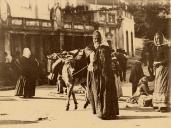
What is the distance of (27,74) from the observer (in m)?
4.62

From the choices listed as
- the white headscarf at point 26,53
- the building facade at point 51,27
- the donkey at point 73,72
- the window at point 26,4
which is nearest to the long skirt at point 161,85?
the building facade at point 51,27

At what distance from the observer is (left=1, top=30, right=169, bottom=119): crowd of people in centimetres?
443

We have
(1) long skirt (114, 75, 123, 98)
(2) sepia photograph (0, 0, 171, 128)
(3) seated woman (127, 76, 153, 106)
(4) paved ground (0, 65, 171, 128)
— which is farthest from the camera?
(3) seated woman (127, 76, 153, 106)

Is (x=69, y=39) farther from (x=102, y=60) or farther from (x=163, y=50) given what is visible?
(x=163, y=50)

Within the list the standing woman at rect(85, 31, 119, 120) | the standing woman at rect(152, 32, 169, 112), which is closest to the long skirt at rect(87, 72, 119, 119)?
the standing woman at rect(85, 31, 119, 120)

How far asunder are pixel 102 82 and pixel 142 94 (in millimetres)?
527

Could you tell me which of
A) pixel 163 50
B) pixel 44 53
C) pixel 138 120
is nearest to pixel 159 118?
pixel 138 120

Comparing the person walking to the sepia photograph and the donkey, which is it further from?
the donkey

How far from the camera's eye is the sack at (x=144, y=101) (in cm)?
463

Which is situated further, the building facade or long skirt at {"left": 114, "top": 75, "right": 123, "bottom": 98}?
long skirt at {"left": 114, "top": 75, "right": 123, "bottom": 98}

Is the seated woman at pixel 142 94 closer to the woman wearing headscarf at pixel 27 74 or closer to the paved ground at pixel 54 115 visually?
the paved ground at pixel 54 115

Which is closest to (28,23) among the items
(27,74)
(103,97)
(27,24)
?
(27,24)

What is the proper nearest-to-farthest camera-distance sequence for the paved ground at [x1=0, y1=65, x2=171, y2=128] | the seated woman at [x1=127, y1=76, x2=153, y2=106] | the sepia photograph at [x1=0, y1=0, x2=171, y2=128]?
the paved ground at [x1=0, y1=65, x2=171, y2=128] → the sepia photograph at [x1=0, y1=0, x2=171, y2=128] → the seated woman at [x1=127, y1=76, x2=153, y2=106]

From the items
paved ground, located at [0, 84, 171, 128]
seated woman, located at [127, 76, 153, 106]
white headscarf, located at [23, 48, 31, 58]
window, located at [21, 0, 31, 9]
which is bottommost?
paved ground, located at [0, 84, 171, 128]
